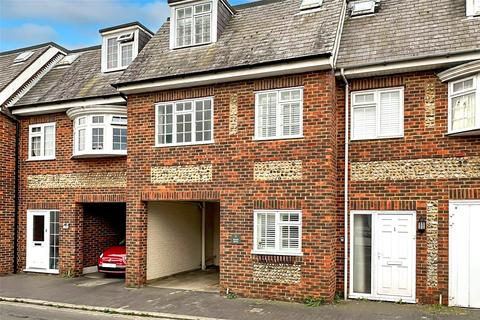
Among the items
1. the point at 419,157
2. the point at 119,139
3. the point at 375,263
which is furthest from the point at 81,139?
the point at 419,157

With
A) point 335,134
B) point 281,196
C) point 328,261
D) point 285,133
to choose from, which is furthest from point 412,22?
point 328,261

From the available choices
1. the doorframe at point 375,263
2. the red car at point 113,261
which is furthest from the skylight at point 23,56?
the doorframe at point 375,263

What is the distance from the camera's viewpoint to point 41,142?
14.9 meters

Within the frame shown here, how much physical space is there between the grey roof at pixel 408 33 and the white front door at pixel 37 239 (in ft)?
33.5

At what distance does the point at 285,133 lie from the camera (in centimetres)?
1088

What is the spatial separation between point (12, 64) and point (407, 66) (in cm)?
1389

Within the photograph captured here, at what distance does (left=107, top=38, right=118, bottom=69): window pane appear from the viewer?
603 inches

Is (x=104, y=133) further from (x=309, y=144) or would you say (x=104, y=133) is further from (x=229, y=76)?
(x=309, y=144)

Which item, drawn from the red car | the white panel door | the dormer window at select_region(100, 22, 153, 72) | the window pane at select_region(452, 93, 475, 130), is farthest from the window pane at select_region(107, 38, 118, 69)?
the window pane at select_region(452, 93, 475, 130)

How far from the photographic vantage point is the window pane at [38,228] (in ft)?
48.6

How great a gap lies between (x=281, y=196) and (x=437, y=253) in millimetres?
3485

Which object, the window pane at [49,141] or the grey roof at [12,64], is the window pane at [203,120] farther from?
the grey roof at [12,64]

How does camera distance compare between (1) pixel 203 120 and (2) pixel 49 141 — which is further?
(2) pixel 49 141

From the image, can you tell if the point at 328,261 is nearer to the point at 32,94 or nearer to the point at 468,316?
the point at 468,316
